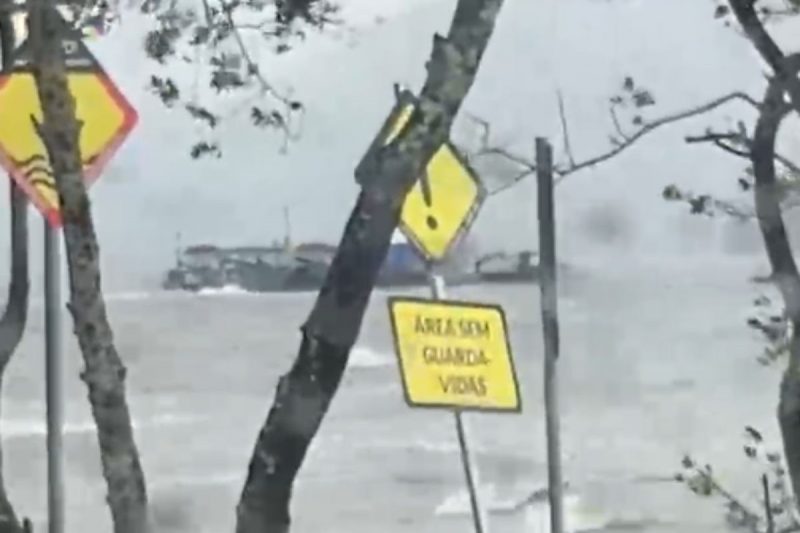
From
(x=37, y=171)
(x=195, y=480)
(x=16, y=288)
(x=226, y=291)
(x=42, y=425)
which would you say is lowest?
(x=195, y=480)

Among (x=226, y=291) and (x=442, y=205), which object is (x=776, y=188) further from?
(x=226, y=291)

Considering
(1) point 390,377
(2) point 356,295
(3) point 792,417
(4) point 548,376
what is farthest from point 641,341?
(2) point 356,295

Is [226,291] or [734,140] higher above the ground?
[734,140]

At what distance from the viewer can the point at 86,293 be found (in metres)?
4.70

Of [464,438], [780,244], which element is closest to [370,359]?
[464,438]

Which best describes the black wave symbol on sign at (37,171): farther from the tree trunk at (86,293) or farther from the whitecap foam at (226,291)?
the whitecap foam at (226,291)

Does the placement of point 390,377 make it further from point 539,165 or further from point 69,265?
point 69,265

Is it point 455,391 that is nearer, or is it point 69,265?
point 69,265

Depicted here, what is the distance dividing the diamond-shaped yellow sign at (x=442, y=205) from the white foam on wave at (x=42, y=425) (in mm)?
3672

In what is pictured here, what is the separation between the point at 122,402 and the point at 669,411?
4940 millimetres

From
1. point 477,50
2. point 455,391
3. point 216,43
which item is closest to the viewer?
point 477,50

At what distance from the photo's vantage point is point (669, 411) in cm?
923

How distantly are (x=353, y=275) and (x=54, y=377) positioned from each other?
1.93 metres

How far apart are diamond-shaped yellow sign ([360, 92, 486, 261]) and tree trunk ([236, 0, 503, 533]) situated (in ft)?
2.99
